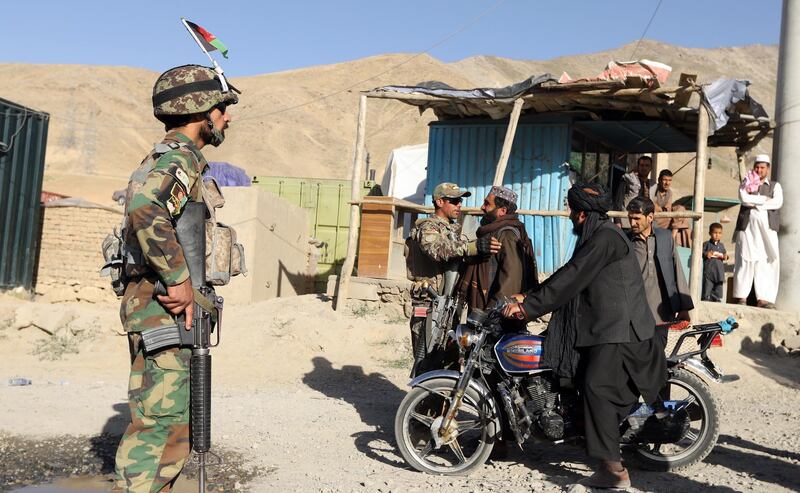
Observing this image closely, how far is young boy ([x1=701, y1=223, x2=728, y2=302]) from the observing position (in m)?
10.6

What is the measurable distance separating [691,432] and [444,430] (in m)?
1.47

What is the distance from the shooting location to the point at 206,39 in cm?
357

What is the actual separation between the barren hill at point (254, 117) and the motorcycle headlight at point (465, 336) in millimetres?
29124

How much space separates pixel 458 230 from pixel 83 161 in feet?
129

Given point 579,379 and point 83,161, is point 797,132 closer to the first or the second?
point 579,379

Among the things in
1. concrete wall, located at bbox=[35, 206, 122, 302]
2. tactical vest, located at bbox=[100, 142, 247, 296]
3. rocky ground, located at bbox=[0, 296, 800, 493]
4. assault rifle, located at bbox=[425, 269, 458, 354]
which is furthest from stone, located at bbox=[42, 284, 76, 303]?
tactical vest, located at bbox=[100, 142, 247, 296]

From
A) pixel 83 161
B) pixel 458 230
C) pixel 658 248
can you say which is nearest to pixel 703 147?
pixel 658 248

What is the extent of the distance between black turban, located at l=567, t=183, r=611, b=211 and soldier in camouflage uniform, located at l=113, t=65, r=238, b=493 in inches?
80.1

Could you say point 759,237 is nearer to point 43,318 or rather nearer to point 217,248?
point 217,248

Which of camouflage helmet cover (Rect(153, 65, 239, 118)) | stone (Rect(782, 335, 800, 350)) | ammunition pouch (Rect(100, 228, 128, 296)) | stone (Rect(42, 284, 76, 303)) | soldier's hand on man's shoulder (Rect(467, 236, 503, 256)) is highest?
camouflage helmet cover (Rect(153, 65, 239, 118))

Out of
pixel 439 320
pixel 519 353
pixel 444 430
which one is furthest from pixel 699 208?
pixel 444 430

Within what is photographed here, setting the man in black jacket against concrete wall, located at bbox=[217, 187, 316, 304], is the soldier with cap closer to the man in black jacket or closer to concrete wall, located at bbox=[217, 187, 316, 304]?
the man in black jacket

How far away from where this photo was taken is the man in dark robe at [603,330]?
4207mm

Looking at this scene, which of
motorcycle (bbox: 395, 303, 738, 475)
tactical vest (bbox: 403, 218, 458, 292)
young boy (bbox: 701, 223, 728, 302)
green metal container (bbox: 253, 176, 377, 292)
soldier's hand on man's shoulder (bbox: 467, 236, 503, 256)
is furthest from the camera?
green metal container (bbox: 253, 176, 377, 292)
